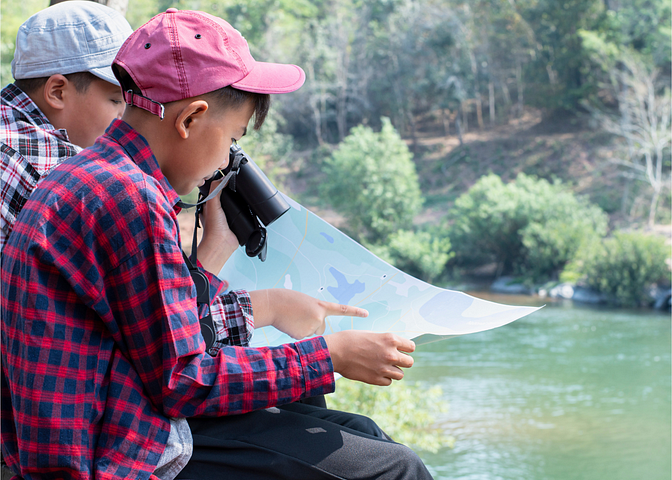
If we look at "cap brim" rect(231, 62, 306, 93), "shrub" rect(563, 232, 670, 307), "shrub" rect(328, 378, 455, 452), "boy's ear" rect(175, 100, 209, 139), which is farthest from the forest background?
"boy's ear" rect(175, 100, 209, 139)

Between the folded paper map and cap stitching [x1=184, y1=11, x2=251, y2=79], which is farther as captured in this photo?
the folded paper map

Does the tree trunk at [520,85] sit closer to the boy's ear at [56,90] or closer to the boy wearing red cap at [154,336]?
the boy's ear at [56,90]

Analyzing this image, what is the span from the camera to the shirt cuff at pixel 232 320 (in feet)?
3.10

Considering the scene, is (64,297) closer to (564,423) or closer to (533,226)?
(564,423)

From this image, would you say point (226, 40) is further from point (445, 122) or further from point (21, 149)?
point (445, 122)

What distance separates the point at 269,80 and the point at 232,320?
38 cm

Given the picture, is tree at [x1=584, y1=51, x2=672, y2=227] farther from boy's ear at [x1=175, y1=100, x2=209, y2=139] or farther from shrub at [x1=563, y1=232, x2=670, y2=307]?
boy's ear at [x1=175, y1=100, x2=209, y2=139]

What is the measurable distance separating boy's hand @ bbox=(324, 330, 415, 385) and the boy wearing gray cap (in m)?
0.54

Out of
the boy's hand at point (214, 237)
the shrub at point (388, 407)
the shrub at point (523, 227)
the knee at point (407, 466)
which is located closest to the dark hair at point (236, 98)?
the boy's hand at point (214, 237)

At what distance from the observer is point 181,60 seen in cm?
72

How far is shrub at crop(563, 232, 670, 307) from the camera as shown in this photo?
42.8 ft

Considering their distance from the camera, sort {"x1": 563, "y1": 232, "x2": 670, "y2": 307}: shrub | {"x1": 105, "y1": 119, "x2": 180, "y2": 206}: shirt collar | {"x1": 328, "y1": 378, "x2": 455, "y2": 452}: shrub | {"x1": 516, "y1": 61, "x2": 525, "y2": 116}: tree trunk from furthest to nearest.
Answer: {"x1": 516, "y1": 61, "x2": 525, "y2": 116}: tree trunk
{"x1": 563, "y1": 232, "x2": 670, "y2": 307}: shrub
{"x1": 328, "y1": 378, "x2": 455, "y2": 452}: shrub
{"x1": 105, "y1": 119, "x2": 180, "y2": 206}: shirt collar

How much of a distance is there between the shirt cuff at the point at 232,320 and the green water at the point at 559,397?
5.77 m

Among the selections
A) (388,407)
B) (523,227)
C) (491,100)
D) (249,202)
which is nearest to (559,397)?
(388,407)
